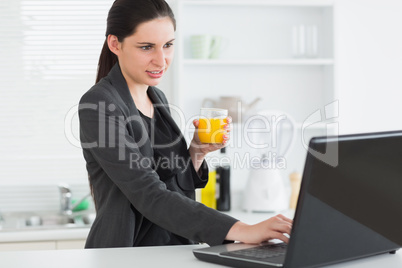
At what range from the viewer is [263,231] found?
53.0 inches

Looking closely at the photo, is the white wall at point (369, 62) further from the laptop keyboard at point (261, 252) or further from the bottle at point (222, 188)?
the laptop keyboard at point (261, 252)

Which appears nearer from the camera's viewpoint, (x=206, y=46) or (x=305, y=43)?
(x=206, y=46)

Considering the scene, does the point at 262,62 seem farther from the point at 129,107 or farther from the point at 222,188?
the point at 129,107

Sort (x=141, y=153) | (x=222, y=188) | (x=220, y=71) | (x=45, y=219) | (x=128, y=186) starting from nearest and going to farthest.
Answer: (x=128, y=186) < (x=141, y=153) < (x=222, y=188) < (x=45, y=219) < (x=220, y=71)

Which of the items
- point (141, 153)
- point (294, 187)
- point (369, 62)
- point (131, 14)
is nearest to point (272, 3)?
point (369, 62)

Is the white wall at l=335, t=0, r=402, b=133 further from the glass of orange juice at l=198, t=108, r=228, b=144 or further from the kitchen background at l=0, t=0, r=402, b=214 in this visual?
the glass of orange juice at l=198, t=108, r=228, b=144

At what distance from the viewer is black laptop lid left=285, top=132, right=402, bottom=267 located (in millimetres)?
1094

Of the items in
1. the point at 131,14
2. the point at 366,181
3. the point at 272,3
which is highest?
the point at 272,3

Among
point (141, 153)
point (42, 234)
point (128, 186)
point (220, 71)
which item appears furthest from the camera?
point (220, 71)

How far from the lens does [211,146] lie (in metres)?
1.92

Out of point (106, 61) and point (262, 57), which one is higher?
point (262, 57)

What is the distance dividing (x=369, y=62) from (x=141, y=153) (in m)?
2.27

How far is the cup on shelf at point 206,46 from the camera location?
3.27 meters

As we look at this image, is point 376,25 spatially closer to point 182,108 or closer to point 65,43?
point 182,108
